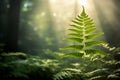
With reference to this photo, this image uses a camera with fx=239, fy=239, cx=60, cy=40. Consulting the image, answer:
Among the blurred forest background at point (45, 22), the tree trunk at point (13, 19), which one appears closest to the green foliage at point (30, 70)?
the blurred forest background at point (45, 22)

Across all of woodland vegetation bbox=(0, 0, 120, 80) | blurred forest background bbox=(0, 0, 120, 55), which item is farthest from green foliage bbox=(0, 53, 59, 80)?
blurred forest background bbox=(0, 0, 120, 55)

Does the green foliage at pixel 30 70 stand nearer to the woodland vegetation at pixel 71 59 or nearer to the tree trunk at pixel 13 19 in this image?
the woodland vegetation at pixel 71 59

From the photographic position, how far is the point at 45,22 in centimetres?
1538

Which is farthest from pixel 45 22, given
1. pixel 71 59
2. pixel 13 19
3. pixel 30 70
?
pixel 30 70

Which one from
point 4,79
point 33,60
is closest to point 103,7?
point 33,60

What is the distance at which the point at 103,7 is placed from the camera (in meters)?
7.90

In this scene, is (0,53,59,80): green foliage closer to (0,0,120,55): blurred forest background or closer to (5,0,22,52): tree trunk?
(0,0,120,55): blurred forest background

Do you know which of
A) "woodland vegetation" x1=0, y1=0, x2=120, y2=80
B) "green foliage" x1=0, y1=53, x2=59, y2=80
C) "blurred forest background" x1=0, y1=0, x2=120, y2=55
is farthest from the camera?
"blurred forest background" x1=0, y1=0, x2=120, y2=55

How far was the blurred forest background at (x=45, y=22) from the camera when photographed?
6941 millimetres

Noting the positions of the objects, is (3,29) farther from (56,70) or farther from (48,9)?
(56,70)

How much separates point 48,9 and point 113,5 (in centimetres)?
832

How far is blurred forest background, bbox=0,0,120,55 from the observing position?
6.94 metres

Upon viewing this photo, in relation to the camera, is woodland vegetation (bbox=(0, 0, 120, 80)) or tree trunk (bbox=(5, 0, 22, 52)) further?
tree trunk (bbox=(5, 0, 22, 52))

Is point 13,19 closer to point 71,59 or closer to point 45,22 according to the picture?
point 71,59
